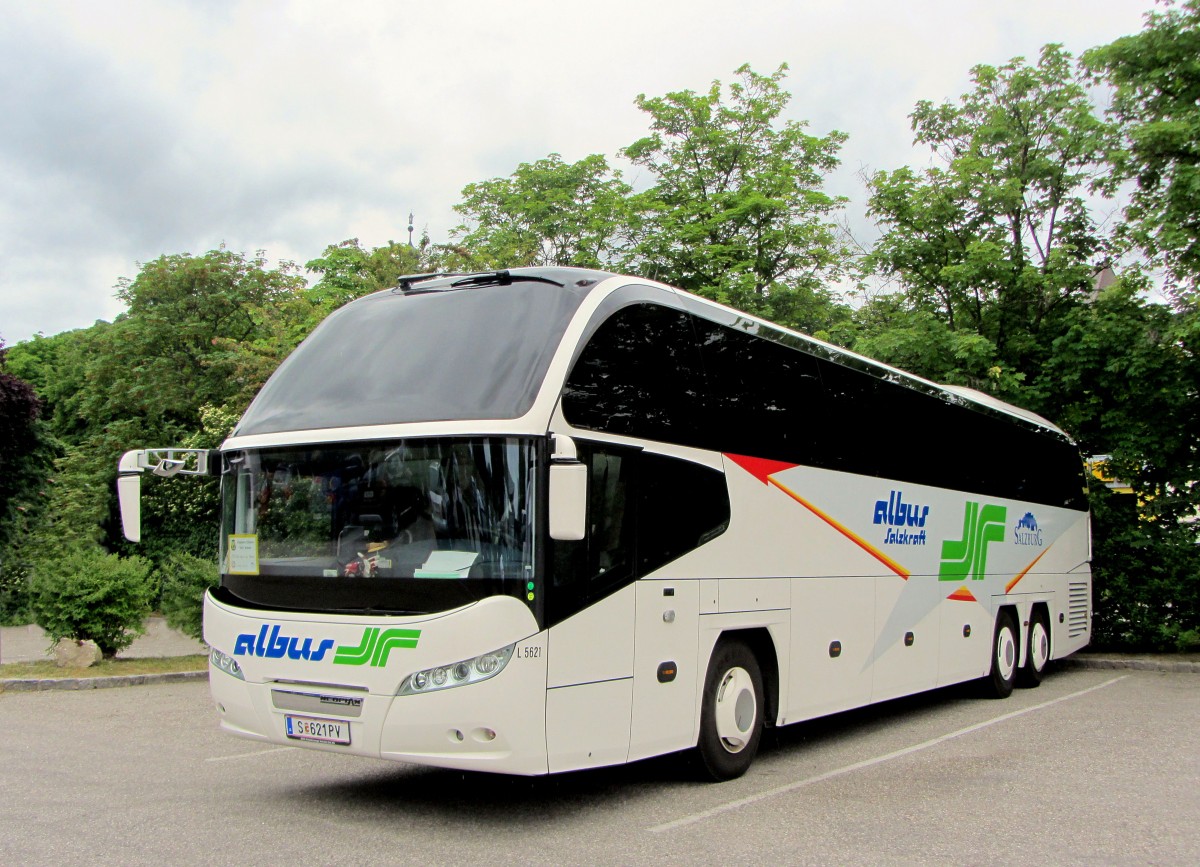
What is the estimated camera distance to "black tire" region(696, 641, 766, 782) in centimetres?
827

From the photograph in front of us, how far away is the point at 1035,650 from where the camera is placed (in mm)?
15297

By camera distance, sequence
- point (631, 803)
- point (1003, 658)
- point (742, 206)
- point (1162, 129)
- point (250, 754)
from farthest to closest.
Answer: point (742, 206), point (1162, 129), point (1003, 658), point (250, 754), point (631, 803)

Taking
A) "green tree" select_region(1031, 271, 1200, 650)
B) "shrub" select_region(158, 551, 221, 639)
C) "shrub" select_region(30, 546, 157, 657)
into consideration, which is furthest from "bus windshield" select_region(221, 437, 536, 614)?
"green tree" select_region(1031, 271, 1200, 650)

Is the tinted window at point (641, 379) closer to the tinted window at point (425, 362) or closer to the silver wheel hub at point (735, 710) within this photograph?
the tinted window at point (425, 362)

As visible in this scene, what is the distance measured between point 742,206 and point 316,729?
26028mm

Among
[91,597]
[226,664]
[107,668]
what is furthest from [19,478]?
[226,664]

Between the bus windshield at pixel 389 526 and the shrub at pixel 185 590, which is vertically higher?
the bus windshield at pixel 389 526

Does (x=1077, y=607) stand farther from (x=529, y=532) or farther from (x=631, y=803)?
(x=529, y=532)

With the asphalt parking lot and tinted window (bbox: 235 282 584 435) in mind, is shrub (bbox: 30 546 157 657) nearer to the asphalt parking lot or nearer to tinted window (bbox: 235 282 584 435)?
the asphalt parking lot

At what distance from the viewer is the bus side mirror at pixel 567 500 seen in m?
6.19

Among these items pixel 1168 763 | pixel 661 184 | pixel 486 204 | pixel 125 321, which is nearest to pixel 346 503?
pixel 1168 763

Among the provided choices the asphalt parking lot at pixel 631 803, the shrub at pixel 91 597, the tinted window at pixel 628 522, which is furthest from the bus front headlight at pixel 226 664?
the shrub at pixel 91 597

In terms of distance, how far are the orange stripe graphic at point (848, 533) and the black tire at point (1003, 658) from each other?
3187 millimetres

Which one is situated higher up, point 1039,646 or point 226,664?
point 226,664
